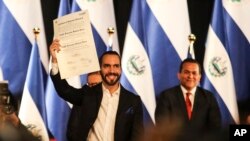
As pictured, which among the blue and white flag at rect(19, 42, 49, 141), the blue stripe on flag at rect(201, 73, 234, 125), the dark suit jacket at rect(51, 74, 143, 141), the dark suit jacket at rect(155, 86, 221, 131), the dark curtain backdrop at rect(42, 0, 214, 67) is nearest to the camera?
the dark suit jacket at rect(51, 74, 143, 141)

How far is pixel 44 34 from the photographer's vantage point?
552 cm

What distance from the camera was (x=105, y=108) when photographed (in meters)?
4.32

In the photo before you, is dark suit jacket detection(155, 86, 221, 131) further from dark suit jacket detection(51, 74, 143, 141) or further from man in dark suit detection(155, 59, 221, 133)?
dark suit jacket detection(51, 74, 143, 141)

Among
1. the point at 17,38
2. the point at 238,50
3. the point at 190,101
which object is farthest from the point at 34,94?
the point at 238,50

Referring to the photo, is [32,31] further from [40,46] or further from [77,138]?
[77,138]

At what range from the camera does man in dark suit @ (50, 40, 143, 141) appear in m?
4.23

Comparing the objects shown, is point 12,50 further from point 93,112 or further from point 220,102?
point 220,102

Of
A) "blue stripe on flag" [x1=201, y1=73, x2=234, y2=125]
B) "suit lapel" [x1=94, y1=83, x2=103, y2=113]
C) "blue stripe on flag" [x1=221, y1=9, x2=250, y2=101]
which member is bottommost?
"blue stripe on flag" [x1=201, y1=73, x2=234, y2=125]

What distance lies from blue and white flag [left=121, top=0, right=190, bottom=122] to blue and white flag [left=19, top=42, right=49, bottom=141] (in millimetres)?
915

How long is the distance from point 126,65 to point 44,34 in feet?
3.20

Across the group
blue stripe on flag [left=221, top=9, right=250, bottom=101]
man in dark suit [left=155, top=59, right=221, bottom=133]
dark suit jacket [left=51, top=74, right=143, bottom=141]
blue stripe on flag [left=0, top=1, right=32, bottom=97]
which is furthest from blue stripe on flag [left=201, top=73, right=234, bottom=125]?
blue stripe on flag [left=0, top=1, right=32, bottom=97]

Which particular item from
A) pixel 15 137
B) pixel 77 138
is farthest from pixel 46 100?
pixel 15 137

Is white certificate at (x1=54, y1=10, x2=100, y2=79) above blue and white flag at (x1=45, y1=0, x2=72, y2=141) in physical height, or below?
above

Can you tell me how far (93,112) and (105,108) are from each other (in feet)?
0.40
